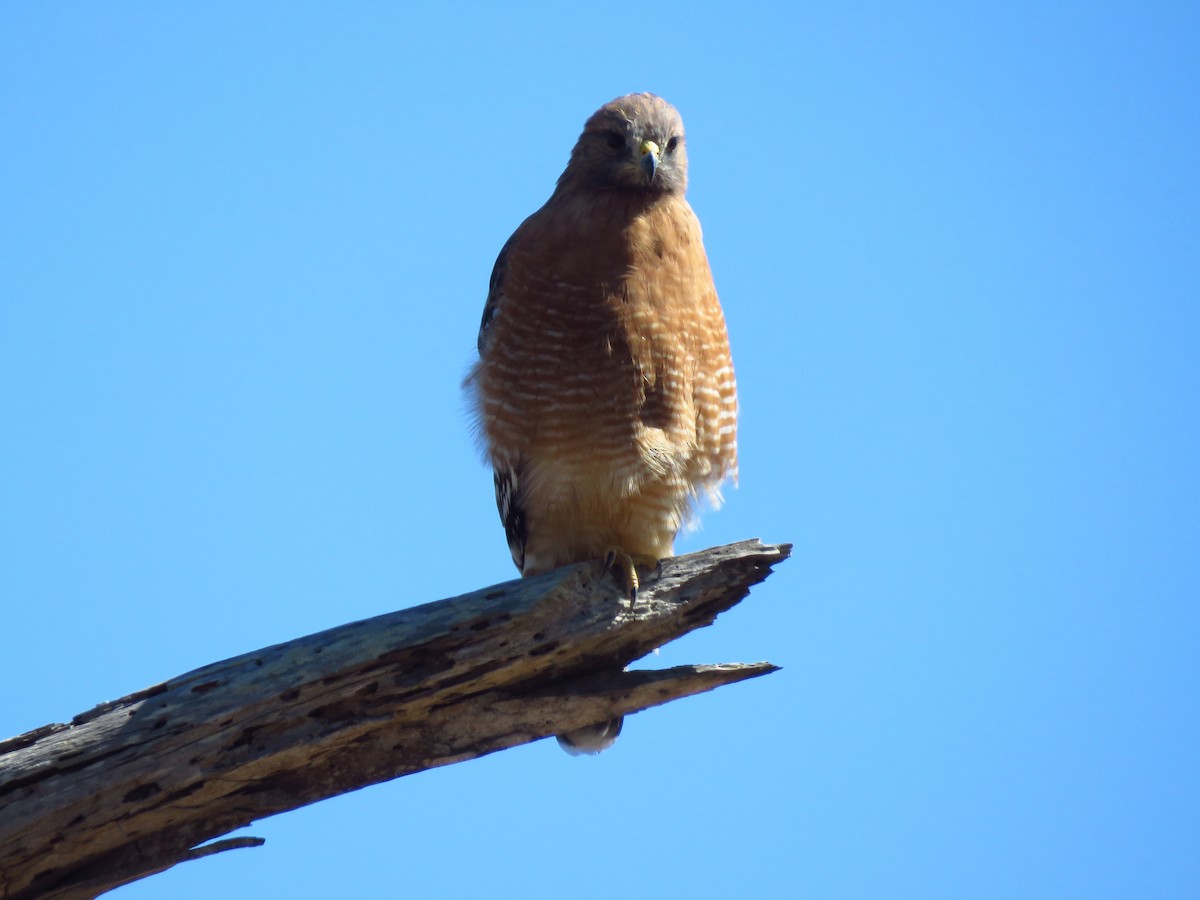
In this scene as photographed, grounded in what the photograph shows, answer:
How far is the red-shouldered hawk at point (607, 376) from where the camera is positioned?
7008mm

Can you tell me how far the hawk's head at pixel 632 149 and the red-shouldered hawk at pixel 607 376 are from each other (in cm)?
1

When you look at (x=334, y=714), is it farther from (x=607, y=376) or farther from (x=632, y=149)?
(x=632, y=149)

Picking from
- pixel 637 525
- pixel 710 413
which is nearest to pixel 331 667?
pixel 637 525

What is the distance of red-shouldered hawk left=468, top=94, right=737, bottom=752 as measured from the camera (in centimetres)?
701

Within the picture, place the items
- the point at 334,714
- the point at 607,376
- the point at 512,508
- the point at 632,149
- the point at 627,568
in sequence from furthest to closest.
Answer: the point at 632,149
the point at 512,508
the point at 607,376
the point at 627,568
the point at 334,714

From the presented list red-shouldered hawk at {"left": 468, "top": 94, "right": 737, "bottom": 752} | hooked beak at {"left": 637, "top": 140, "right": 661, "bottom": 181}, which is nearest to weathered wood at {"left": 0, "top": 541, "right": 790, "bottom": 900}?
red-shouldered hawk at {"left": 468, "top": 94, "right": 737, "bottom": 752}

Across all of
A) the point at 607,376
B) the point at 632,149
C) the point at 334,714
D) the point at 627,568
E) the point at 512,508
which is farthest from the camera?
the point at 632,149

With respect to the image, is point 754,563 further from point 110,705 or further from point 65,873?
point 65,873

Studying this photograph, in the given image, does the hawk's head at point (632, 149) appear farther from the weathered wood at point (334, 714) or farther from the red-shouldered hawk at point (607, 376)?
the weathered wood at point (334, 714)

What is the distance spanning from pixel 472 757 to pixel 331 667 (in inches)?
33.9

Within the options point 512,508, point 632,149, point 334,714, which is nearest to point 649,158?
point 632,149

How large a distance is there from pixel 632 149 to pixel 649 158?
0.18 m

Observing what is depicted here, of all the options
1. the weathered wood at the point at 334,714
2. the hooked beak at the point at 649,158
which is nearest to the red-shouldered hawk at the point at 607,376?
the hooked beak at the point at 649,158

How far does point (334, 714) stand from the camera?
19.4 ft
